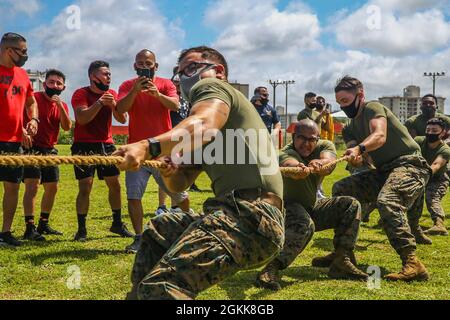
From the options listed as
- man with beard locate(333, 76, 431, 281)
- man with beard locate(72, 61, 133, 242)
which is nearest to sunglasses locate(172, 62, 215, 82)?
man with beard locate(333, 76, 431, 281)

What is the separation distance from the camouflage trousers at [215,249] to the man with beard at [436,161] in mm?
5829

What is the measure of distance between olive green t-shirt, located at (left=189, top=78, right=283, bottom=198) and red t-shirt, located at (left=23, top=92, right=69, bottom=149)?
14.9ft

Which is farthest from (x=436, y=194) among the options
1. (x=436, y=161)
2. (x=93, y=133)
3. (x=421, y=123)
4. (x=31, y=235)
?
(x=31, y=235)

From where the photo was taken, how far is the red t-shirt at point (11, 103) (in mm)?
6043

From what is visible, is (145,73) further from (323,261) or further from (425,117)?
(425,117)

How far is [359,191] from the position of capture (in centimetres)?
608

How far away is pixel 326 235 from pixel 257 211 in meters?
4.86

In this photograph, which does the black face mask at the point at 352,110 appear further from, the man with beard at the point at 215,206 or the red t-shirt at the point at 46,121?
the red t-shirt at the point at 46,121

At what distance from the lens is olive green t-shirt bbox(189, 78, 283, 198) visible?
2.88 m

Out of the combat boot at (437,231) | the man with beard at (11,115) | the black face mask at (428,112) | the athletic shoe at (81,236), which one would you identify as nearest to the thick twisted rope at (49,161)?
the man with beard at (11,115)

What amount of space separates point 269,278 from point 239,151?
2.17 meters

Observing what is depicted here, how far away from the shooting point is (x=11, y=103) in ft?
20.1

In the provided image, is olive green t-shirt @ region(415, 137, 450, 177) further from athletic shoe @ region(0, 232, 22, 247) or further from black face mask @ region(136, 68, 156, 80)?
athletic shoe @ region(0, 232, 22, 247)
